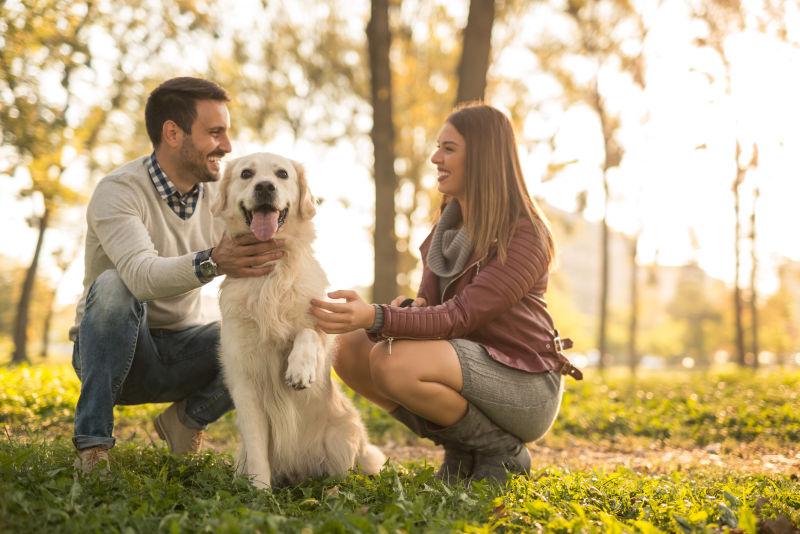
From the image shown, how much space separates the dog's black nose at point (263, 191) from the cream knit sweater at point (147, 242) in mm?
434

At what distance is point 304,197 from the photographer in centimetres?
361

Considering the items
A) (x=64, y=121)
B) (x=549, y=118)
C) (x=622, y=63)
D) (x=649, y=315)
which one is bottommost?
(x=649, y=315)

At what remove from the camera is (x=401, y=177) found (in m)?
17.0

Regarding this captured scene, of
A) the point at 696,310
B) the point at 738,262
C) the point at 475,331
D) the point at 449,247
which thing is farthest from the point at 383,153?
the point at 696,310

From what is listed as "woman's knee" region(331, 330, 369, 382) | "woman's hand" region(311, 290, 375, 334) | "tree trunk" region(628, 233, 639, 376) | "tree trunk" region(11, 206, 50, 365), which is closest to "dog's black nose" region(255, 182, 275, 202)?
"woman's hand" region(311, 290, 375, 334)

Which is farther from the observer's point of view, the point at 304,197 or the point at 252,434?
the point at 304,197

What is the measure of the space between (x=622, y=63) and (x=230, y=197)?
41.5ft

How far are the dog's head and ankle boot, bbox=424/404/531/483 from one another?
51.8 inches

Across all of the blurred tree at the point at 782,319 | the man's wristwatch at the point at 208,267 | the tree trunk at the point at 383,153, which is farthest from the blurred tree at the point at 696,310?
the man's wristwatch at the point at 208,267

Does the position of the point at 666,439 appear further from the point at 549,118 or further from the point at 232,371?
the point at 549,118

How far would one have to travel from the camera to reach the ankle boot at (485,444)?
11.3 ft

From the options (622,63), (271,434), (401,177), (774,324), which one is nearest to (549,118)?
(622,63)

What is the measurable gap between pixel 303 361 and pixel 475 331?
0.99 metres

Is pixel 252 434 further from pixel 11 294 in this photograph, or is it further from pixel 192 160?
pixel 11 294
